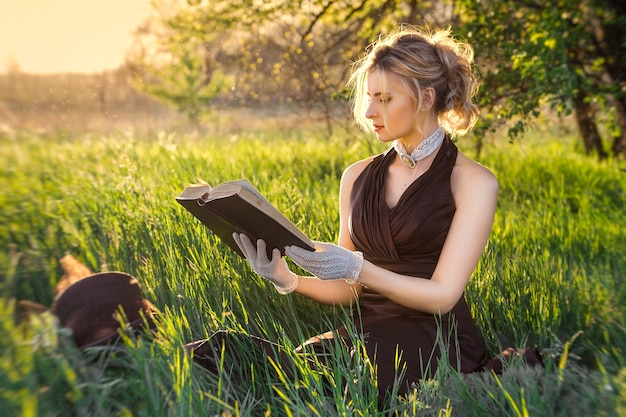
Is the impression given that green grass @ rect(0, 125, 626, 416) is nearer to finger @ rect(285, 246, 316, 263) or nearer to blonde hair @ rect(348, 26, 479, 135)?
finger @ rect(285, 246, 316, 263)

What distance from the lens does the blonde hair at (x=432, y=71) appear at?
273 cm

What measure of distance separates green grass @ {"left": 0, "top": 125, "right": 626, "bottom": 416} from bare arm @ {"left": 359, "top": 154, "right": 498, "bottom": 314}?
0.33 metres

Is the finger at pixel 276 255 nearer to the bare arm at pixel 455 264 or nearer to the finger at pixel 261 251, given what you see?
the finger at pixel 261 251

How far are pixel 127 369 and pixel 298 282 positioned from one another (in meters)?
0.84

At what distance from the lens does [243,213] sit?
7.21 ft

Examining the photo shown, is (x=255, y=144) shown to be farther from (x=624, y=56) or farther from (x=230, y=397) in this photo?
(x=230, y=397)

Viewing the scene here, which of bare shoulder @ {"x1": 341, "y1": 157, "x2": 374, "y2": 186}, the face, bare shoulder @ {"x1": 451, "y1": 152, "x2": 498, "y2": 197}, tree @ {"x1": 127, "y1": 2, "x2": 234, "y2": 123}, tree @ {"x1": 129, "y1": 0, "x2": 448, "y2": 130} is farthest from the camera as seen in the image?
tree @ {"x1": 127, "y1": 2, "x2": 234, "y2": 123}

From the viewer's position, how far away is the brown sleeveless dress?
2.51 meters

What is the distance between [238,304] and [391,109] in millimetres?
1034

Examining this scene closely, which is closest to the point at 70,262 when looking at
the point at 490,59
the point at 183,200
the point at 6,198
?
the point at 6,198

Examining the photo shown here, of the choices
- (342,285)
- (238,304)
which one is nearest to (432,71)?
(342,285)

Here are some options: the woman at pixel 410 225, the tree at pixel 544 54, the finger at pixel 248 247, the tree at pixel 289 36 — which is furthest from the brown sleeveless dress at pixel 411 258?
the tree at pixel 289 36

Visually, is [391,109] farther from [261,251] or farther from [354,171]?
[261,251]

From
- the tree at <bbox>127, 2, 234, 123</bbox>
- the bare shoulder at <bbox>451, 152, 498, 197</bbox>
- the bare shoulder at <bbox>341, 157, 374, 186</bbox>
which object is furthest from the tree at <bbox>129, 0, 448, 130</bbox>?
the bare shoulder at <bbox>451, 152, 498, 197</bbox>
